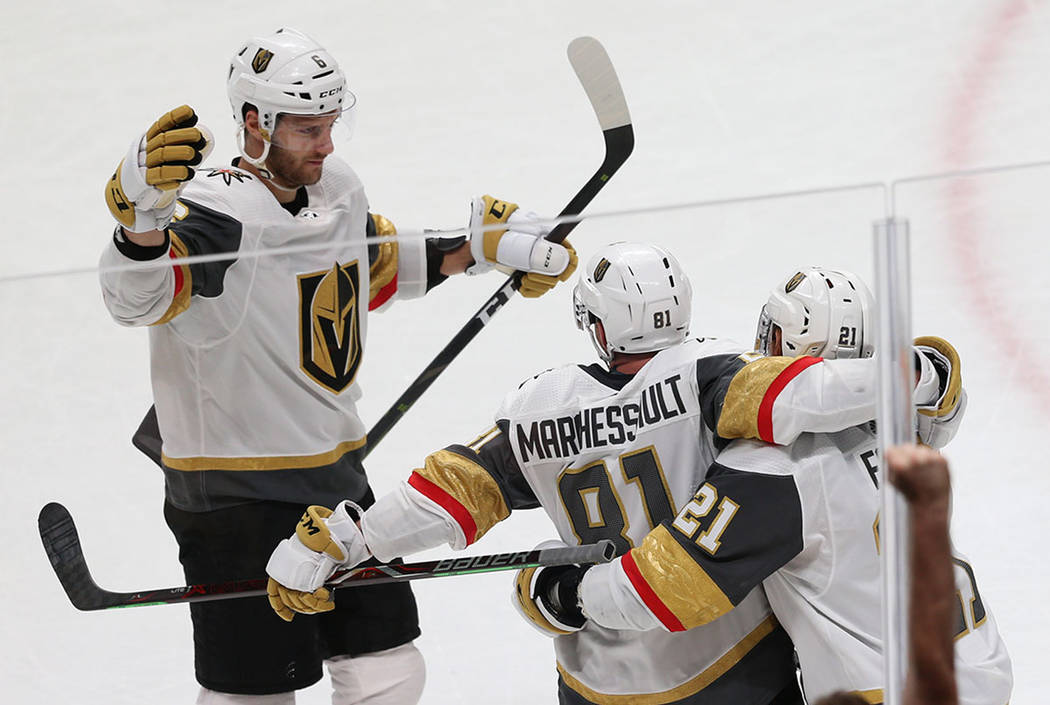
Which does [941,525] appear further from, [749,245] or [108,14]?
[108,14]

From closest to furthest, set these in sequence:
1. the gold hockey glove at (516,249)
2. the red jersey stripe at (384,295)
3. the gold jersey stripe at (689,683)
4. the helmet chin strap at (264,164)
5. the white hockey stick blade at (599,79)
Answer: the gold hockey glove at (516,249)
the red jersey stripe at (384,295)
the gold jersey stripe at (689,683)
the helmet chin strap at (264,164)
the white hockey stick blade at (599,79)

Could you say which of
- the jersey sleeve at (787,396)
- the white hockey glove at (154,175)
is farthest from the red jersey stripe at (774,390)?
the white hockey glove at (154,175)

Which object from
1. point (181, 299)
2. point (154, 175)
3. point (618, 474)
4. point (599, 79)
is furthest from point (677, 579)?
point (599, 79)

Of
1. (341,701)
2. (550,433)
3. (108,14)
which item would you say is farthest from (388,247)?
(108,14)

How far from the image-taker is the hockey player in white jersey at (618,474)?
5.09ft

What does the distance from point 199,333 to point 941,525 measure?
98 centimetres

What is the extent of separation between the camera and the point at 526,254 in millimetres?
1386

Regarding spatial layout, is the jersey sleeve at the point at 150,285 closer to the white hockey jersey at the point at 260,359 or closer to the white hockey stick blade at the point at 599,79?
the white hockey jersey at the point at 260,359

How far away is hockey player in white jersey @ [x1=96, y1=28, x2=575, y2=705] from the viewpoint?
150cm

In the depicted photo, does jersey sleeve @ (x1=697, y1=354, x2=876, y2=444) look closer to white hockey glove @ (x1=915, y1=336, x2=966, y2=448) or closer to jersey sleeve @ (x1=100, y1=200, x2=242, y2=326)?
white hockey glove @ (x1=915, y1=336, x2=966, y2=448)

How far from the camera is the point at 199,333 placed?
Result: 171 centimetres

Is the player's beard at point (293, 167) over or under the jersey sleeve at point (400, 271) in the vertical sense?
over

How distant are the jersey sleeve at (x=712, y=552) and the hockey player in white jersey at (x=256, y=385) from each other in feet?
0.88

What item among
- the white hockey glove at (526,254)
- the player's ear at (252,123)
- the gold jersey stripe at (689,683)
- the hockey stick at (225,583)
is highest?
the player's ear at (252,123)
